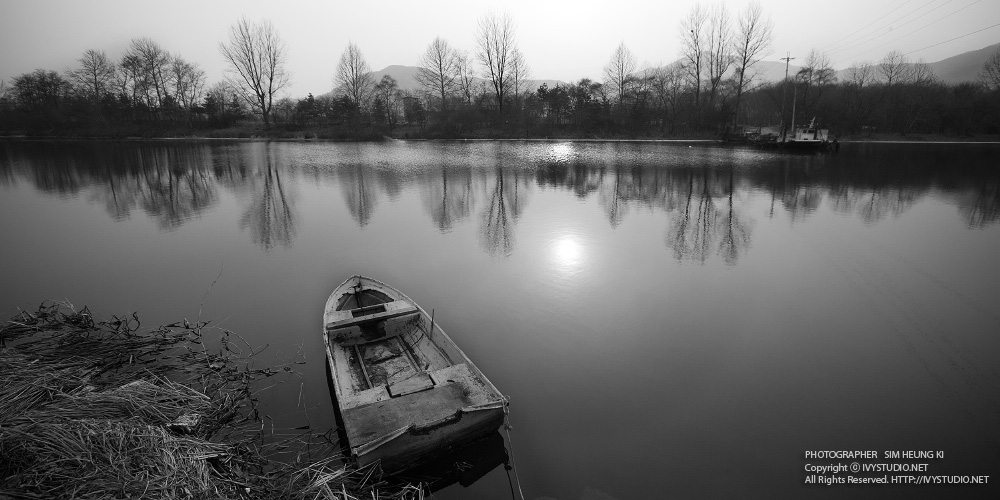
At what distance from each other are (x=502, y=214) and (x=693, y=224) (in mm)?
6231

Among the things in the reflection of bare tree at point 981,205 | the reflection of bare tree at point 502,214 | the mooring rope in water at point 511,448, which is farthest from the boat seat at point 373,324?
the reflection of bare tree at point 981,205

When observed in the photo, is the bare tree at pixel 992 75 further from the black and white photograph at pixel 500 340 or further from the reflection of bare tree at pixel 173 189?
the reflection of bare tree at pixel 173 189

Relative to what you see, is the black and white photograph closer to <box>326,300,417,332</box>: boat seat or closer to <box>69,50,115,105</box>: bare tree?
<box>326,300,417,332</box>: boat seat

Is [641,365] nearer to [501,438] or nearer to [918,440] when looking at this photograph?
[501,438]

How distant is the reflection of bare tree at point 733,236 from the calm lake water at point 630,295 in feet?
0.34

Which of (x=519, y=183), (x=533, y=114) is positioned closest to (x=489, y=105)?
(x=533, y=114)

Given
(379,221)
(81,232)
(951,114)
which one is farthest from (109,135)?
(951,114)

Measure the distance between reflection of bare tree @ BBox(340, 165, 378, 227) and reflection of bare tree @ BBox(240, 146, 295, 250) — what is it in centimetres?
212

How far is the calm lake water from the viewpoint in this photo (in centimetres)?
533

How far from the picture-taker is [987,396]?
6.02 m

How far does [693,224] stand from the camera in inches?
583

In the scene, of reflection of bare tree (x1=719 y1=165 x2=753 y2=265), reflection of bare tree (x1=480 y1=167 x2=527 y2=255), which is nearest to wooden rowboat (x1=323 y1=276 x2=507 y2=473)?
reflection of bare tree (x1=480 y1=167 x2=527 y2=255)

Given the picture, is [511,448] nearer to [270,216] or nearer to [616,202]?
[270,216]

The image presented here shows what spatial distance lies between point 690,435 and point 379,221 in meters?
12.1
